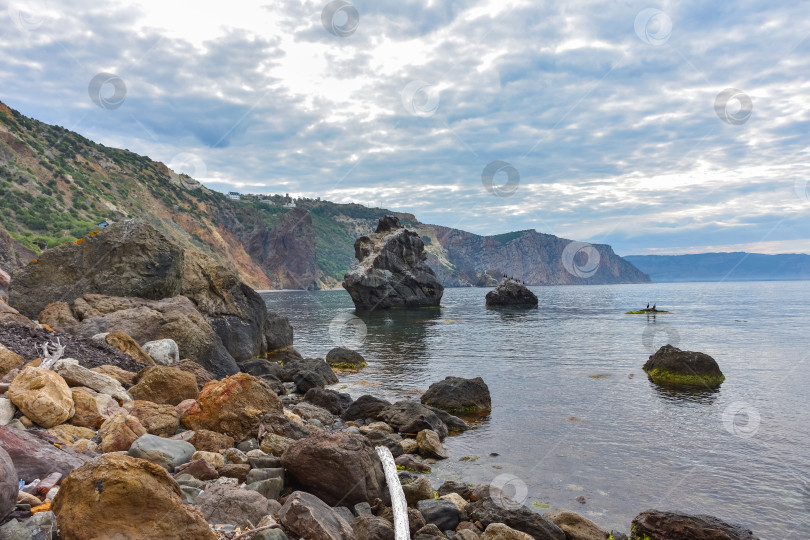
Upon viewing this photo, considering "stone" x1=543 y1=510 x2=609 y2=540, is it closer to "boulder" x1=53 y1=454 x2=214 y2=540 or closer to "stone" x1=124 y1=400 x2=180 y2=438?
"boulder" x1=53 y1=454 x2=214 y2=540

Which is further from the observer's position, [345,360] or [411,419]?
[345,360]

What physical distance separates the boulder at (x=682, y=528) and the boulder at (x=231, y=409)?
782 centimetres

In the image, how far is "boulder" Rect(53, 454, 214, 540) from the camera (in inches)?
181

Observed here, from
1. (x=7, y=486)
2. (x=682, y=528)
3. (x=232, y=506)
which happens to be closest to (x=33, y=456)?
(x=7, y=486)

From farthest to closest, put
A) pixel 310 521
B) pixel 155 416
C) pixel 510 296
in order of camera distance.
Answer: pixel 510 296, pixel 155 416, pixel 310 521

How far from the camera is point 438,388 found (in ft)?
61.5

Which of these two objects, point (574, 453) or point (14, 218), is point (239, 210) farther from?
point (574, 453)

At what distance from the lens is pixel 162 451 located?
746 centimetres

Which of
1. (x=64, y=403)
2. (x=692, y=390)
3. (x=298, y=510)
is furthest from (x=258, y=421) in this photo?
(x=692, y=390)

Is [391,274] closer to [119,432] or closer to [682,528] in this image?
[682,528]

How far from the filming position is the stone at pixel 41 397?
7.10 metres

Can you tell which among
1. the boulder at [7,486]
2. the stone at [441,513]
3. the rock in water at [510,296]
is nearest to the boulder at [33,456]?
the boulder at [7,486]

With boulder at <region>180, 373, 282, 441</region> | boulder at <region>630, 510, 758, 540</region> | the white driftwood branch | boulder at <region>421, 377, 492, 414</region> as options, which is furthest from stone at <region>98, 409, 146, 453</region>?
boulder at <region>421, 377, 492, 414</region>

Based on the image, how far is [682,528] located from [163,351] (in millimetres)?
14341
